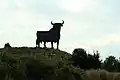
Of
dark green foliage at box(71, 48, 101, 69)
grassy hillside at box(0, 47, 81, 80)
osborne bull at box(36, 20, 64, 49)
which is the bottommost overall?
grassy hillside at box(0, 47, 81, 80)

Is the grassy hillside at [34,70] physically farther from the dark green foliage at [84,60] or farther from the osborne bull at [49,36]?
the osborne bull at [49,36]

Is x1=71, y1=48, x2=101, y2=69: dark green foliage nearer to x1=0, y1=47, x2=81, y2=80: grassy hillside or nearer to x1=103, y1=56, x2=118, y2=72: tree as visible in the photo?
x1=103, y1=56, x2=118, y2=72: tree

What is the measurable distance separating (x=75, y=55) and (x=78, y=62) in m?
1.30

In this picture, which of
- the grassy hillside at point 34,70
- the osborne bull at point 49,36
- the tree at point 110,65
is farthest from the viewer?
the osborne bull at point 49,36

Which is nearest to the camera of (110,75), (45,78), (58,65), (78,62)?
(110,75)

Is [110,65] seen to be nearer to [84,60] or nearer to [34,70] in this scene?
[84,60]

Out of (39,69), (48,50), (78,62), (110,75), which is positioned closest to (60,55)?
(48,50)

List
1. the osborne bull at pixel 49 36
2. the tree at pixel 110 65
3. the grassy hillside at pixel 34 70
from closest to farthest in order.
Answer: the grassy hillside at pixel 34 70 < the tree at pixel 110 65 < the osborne bull at pixel 49 36

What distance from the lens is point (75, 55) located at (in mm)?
22250

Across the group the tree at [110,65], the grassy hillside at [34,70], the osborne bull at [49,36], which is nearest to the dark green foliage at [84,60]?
the tree at [110,65]

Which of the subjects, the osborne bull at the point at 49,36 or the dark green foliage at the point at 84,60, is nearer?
the dark green foliage at the point at 84,60

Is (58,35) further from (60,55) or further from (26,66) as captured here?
(26,66)

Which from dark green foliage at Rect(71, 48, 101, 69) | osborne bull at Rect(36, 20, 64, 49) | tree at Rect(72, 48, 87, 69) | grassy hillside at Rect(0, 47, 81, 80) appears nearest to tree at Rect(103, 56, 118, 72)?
dark green foliage at Rect(71, 48, 101, 69)

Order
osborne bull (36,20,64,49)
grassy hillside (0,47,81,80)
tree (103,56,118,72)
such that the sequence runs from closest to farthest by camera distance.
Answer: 1. grassy hillside (0,47,81,80)
2. tree (103,56,118,72)
3. osborne bull (36,20,64,49)
